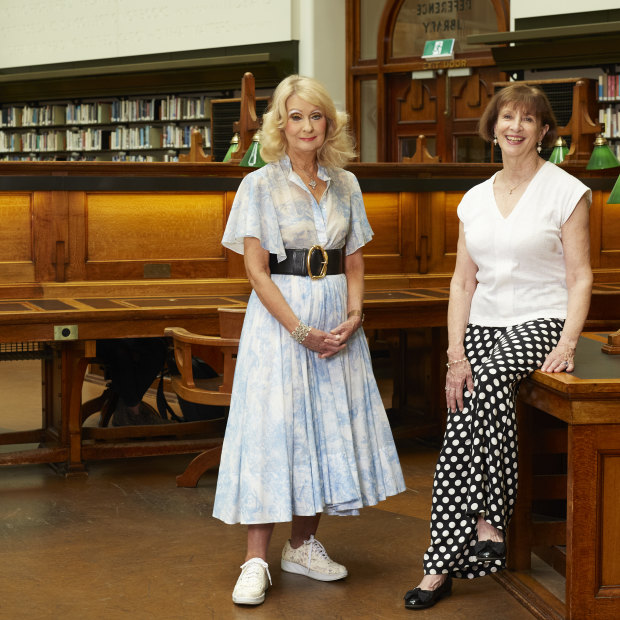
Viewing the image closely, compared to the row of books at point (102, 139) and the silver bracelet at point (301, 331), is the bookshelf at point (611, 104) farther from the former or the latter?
the silver bracelet at point (301, 331)

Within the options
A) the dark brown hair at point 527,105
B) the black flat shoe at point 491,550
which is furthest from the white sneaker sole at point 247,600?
the dark brown hair at point 527,105

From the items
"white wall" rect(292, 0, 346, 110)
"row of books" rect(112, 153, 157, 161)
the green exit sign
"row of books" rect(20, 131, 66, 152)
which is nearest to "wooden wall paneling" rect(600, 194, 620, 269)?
the green exit sign

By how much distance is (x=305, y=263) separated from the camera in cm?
315

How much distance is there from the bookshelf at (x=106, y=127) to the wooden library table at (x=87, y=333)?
747 centimetres

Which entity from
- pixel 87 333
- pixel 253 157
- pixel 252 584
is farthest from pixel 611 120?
pixel 252 584

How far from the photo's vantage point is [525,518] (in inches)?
127

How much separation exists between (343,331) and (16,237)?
9.48 ft

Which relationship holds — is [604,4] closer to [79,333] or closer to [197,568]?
[79,333]

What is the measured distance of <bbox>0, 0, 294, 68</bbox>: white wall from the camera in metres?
11.5

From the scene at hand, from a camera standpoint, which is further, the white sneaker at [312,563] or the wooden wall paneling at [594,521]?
the white sneaker at [312,563]

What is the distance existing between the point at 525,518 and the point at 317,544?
0.67 m

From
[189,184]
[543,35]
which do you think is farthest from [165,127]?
[189,184]

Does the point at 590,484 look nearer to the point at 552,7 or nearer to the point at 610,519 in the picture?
the point at 610,519

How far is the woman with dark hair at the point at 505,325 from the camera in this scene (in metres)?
2.88
